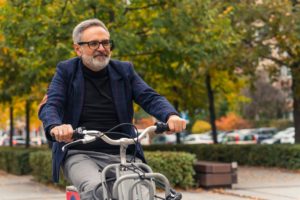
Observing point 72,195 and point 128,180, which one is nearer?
point 128,180

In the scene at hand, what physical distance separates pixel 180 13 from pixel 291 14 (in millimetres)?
5158

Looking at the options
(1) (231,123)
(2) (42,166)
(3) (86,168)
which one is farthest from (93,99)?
(1) (231,123)

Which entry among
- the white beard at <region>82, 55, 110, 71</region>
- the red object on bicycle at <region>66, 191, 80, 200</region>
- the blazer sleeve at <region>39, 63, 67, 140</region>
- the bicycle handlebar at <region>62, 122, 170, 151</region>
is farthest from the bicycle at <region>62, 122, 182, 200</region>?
the white beard at <region>82, 55, 110, 71</region>

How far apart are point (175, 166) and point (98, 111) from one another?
847 centimetres

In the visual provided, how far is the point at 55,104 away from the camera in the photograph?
4316mm

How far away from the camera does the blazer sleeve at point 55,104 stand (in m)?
4.10

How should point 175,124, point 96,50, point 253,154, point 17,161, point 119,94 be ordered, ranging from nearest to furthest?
point 175,124
point 96,50
point 119,94
point 17,161
point 253,154

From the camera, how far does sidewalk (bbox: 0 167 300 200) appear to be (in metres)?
12.1

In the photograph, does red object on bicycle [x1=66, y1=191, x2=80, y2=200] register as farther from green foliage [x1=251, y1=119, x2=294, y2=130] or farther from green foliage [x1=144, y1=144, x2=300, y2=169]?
green foliage [x1=251, y1=119, x2=294, y2=130]

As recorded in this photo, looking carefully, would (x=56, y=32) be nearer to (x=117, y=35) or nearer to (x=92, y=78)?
(x=117, y=35)

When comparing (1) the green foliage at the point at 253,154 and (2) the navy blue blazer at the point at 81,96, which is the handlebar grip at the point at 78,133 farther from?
(1) the green foliage at the point at 253,154

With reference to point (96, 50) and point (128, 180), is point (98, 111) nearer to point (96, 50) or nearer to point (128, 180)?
point (96, 50)

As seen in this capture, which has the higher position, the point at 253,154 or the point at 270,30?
the point at 270,30

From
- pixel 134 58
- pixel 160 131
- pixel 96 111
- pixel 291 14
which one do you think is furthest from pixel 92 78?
pixel 291 14
